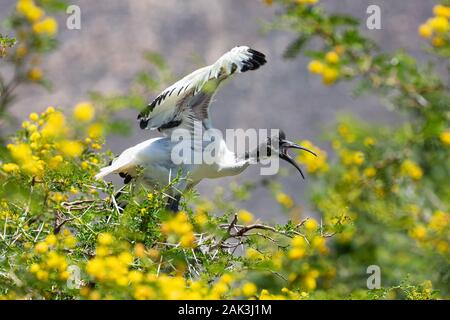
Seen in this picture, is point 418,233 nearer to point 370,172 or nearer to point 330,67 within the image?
point 370,172

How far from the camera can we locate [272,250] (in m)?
4.05

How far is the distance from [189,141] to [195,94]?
525 millimetres

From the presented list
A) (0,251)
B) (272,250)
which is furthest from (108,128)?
(272,250)

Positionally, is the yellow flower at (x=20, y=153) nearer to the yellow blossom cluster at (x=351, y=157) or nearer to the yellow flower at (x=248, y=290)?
the yellow flower at (x=248, y=290)

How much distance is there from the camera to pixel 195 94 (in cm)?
512

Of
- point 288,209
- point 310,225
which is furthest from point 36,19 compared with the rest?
point 288,209

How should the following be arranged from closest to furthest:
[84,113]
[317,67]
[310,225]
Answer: [317,67]
[84,113]
[310,225]

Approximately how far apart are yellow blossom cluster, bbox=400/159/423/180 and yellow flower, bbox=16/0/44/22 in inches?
38.4

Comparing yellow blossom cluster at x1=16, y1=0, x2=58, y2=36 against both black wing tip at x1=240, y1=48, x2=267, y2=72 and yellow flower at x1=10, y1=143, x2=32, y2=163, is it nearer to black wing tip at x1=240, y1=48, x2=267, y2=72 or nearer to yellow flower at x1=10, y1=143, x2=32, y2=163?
yellow flower at x1=10, y1=143, x2=32, y2=163

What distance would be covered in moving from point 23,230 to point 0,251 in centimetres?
12

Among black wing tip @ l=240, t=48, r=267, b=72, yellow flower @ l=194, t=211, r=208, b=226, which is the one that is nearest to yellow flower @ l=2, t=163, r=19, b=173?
yellow flower @ l=194, t=211, r=208, b=226

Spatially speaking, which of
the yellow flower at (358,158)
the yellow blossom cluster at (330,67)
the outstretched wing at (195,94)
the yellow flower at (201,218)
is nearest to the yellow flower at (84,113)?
the yellow blossom cluster at (330,67)

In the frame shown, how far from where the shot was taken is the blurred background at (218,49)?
16.0m
